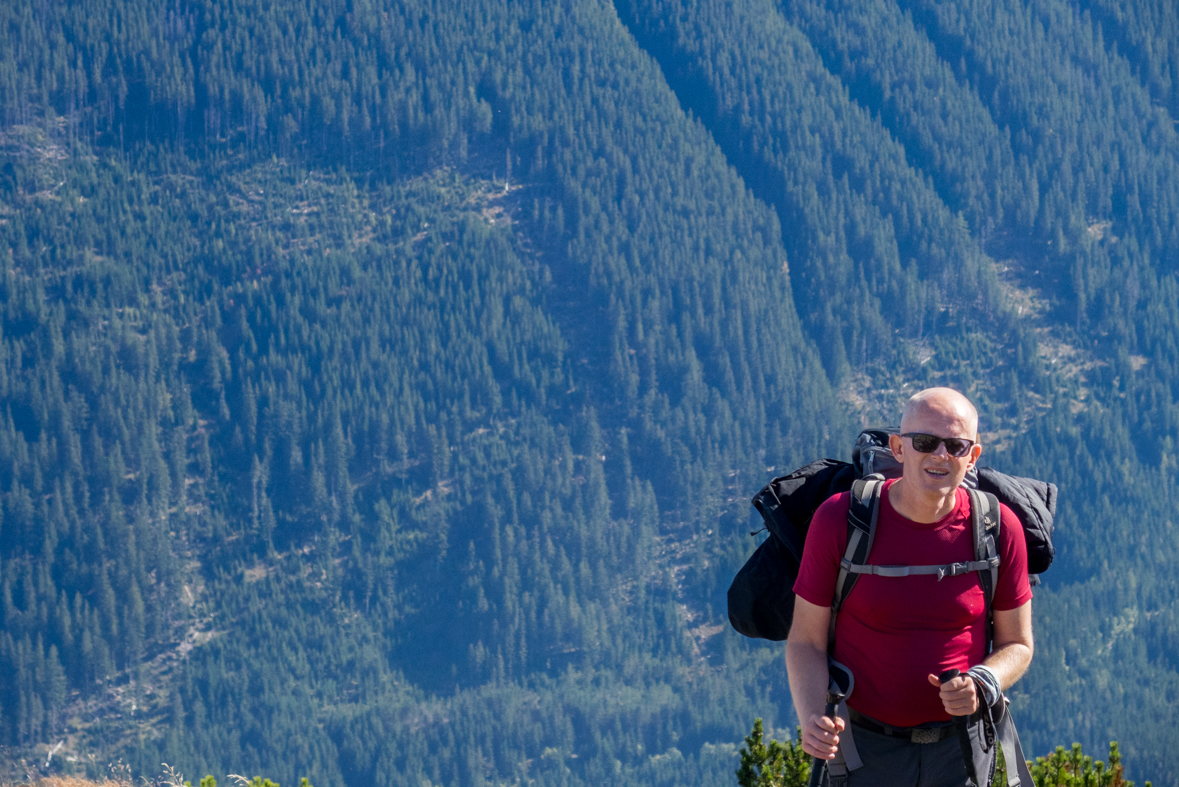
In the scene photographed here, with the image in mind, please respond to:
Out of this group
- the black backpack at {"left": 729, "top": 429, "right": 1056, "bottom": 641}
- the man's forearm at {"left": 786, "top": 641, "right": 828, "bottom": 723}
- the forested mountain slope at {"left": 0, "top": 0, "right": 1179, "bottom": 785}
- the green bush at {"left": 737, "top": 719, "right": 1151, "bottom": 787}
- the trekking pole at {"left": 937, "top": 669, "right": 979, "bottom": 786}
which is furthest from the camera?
the forested mountain slope at {"left": 0, "top": 0, "right": 1179, "bottom": 785}

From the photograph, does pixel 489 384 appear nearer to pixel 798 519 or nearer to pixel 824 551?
pixel 798 519

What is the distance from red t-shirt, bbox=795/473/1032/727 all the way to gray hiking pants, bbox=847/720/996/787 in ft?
0.36

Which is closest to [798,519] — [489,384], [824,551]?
[824,551]

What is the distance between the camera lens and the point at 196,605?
5837 inches

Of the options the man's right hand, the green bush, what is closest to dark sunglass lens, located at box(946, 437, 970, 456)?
the man's right hand

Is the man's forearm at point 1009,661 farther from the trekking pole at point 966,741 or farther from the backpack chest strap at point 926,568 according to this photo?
the backpack chest strap at point 926,568

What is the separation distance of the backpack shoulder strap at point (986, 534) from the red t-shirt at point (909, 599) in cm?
2

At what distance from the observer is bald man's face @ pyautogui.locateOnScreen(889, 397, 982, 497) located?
427 cm

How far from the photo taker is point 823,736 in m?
4.29

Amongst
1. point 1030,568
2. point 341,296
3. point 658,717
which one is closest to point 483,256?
point 341,296

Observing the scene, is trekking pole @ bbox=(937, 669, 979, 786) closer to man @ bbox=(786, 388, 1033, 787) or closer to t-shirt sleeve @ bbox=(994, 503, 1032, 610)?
man @ bbox=(786, 388, 1033, 787)

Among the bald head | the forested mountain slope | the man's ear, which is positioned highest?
the bald head

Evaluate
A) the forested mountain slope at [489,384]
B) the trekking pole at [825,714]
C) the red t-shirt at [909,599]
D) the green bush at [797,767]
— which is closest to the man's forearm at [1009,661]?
the red t-shirt at [909,599]

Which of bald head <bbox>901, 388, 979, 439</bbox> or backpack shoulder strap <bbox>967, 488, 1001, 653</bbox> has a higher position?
bald head <bbox>901, 388, 979, 439</bbox>
